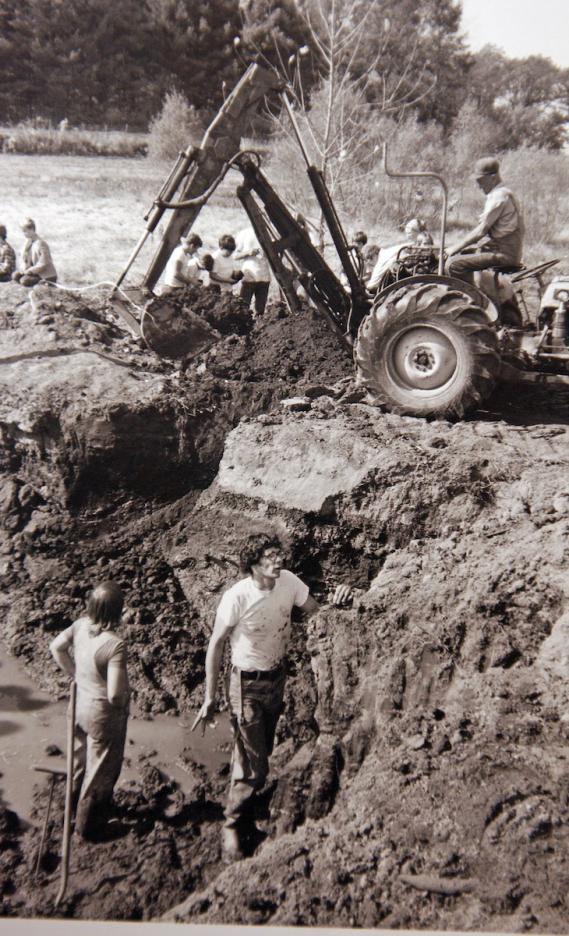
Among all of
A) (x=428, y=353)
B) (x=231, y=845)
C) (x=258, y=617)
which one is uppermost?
(x=428, y=353)

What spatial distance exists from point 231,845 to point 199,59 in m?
6.07

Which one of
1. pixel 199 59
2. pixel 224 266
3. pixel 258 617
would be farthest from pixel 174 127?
pixel 258 617

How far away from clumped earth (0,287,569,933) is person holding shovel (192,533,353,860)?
156mm

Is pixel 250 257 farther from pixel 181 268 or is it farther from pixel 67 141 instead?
pixel 67 141

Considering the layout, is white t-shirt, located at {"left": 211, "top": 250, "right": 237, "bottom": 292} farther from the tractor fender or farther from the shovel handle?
the shovel handle

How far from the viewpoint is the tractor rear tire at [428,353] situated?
5.22 metres

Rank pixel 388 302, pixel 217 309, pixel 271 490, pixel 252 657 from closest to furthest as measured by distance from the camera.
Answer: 1. pixel 252 657
2. pixel 271 490
3. pixel 388 302
4. pixel 217 309

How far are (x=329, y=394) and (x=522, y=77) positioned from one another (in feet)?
9.17

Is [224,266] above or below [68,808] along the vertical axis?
above

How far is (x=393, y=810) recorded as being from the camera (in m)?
3.24

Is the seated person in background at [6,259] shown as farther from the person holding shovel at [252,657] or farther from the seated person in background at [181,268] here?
the person holding shovel at [252,657]

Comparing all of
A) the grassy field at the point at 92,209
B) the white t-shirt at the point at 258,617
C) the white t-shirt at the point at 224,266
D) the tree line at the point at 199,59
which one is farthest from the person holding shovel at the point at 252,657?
the white t-shirt at the point at 224,266

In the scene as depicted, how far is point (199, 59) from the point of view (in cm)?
614

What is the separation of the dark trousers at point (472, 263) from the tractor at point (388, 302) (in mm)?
92
